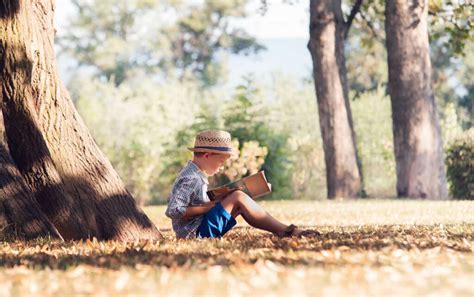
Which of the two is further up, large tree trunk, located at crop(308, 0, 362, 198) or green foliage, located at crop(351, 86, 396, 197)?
large tree trunk, located at crop(308, 0, 362, 198)

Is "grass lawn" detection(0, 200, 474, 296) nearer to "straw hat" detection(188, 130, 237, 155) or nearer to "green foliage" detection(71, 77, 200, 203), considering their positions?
"straw hat" detection(188, 130, 237, 155)

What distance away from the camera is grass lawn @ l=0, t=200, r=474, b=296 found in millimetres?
6125

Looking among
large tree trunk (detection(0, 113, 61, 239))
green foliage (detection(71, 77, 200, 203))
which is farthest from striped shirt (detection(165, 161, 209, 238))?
green foliage (detection(71, 77, 200, 203))

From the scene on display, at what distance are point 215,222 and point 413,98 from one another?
15.3 meters

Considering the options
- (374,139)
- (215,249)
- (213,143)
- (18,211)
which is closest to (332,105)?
(213,143)

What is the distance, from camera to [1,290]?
6.23 metres

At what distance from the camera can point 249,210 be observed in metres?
9.88

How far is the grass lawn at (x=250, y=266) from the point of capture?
6.12 m

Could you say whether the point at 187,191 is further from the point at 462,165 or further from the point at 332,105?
the point at 462,165

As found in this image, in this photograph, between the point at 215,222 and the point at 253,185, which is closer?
the point at 253,185

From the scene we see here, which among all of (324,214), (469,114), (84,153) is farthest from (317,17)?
(469,114)

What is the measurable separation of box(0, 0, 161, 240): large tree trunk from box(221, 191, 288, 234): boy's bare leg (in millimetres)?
1196

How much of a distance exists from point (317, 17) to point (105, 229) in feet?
48.9

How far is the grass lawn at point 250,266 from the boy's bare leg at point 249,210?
18 centimetres
